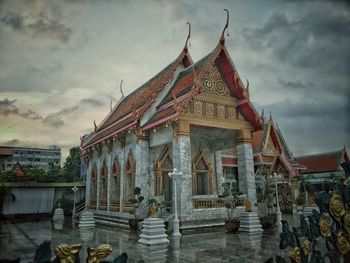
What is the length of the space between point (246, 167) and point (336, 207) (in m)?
12.0

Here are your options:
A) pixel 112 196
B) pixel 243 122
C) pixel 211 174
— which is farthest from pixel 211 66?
pixel 112 196

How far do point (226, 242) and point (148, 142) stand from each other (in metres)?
7.04

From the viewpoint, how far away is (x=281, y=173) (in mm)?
21984

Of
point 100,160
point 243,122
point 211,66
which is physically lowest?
point 100,160

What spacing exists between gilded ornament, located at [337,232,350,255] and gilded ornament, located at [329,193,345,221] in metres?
0.13

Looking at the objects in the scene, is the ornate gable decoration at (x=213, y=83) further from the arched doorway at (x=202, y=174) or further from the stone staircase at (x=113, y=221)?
the stone staircase at (x=113, y=221)

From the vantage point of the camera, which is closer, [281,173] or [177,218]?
[177,218]

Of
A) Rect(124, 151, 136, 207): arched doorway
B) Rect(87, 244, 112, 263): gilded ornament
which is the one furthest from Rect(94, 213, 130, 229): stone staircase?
Rect(87, 244, 112, 263): gilded ornament

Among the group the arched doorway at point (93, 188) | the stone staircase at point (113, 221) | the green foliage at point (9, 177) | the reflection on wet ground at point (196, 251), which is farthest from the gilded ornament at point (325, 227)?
the green foliage at point (9, 177)

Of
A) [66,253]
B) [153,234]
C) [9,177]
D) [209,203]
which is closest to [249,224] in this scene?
[209,203]

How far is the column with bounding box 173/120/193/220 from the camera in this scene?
1137cm

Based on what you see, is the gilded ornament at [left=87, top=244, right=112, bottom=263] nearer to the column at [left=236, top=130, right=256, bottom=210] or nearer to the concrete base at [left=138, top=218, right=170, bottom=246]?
the concrete base at [left=138, top=218, right=170, bottom=246]

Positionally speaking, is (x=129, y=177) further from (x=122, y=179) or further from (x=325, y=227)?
(x=325, y=227)

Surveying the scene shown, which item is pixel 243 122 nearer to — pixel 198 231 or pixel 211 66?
pixel 211 66
